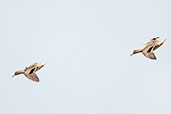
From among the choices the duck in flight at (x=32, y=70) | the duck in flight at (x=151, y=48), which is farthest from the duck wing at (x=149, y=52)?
the duck in flight at (x=32, y=70)

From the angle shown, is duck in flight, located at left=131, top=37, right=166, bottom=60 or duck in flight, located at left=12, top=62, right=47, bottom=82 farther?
duck in flight, located at left=131, top=37, right=166, bottom=60

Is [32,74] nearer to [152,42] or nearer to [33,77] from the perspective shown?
[33,77]

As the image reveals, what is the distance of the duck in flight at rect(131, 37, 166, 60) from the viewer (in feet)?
182

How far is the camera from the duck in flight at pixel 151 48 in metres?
55.6

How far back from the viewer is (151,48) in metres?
56.5

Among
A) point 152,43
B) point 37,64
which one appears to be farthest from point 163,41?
point 37,64

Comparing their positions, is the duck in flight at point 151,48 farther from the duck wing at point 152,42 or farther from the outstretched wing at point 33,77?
the outstretched wing at point 33,77

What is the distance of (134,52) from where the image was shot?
189ft

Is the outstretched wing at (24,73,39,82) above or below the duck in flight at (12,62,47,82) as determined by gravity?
below

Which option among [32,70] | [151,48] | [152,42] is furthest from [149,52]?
[32,70]

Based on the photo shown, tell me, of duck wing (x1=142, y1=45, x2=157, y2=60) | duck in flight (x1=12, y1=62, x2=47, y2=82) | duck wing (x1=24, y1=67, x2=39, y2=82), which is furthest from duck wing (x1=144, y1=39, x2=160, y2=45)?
duck wing (x1=24, y1=67, x2=39, y2=82)

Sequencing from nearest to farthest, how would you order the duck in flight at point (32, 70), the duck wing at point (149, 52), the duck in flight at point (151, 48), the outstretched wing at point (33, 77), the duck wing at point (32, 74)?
the outstretched wing at point (33, 77) < the duck wing at point (32, 74) < the duck in flight at point (32, 70) < the duck wing at point (149, 52) < the duck in flight at point (151, 48)

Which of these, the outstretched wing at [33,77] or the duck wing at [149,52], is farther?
the duck wing at [149,52]

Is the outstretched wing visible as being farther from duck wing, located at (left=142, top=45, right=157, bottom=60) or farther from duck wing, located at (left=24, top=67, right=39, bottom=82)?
duck wing, located at (left=142, top=45, right=157, bottom=60)
